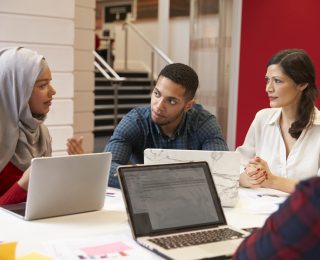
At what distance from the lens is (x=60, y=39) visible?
12.5 ft

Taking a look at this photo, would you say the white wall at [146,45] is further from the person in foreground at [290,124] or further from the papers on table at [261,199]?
the papers on table at [261,199]

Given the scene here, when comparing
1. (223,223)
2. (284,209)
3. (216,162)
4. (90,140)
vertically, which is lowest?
(90,140)

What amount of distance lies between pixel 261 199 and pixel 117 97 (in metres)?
6.28

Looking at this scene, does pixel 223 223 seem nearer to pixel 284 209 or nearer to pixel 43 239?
pixel 43 239

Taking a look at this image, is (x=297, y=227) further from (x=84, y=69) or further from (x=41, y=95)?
(x=84, y=69)

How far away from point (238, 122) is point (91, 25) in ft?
6.03

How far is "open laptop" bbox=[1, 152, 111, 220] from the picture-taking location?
5.36 feet

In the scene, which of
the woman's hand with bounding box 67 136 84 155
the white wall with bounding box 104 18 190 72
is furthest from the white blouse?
the white wall with bounding box 104 18 190 72

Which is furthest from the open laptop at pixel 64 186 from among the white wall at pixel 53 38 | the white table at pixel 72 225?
the white wall at pixel 53 38

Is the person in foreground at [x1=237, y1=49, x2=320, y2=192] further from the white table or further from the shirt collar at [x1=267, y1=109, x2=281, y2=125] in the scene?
the white table

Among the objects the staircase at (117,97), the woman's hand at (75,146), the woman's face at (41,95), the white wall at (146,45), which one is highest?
the white wall at (146,45)

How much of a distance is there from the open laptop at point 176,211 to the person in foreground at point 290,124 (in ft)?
3.04

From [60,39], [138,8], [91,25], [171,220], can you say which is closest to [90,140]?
[91,25]

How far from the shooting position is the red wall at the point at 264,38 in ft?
16.2
